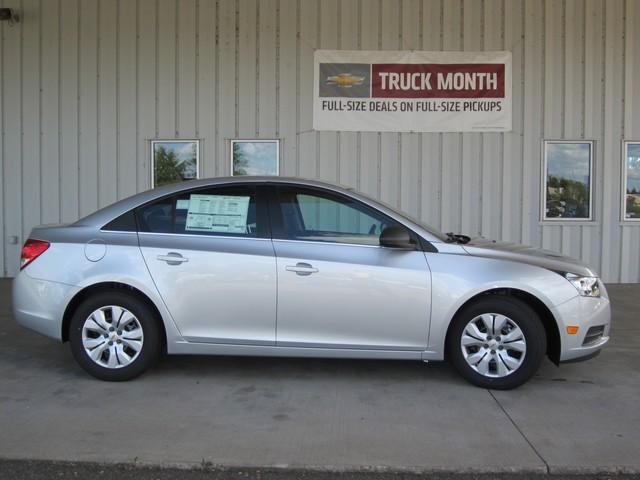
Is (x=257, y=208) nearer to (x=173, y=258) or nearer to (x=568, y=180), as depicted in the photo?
(x=173, y=258)

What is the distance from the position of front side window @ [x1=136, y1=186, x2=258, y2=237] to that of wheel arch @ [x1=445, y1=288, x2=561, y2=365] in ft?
5.88

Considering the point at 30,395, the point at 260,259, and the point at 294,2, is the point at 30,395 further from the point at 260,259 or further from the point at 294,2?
the point at 294,2

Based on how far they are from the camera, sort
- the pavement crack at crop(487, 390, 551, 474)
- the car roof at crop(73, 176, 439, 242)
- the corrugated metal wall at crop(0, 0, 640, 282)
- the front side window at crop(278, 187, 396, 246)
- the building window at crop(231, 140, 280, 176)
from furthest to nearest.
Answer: the building window at crop(231, 140, 280, 176) < the corrugated metal wall at crop(0, 0, 640, 282) < the car roof at crop(73, 176, 439, 242) < the front side window at crop(278, 187, 396, 246) < the pavement crack at crop(487, 390, 551, 474)

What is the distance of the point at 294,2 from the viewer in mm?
9891

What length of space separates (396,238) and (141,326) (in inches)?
84.8

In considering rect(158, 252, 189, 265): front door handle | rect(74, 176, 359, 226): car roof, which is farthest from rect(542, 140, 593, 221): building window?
rect(158, 252, 189, 265): front door handle

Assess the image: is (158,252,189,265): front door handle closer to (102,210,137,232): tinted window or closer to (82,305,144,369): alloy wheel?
(102,210,137,232): tinted window

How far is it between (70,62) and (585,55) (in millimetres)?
8640

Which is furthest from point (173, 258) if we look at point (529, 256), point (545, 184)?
point (545, 184)

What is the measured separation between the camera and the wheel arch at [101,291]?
4.82 metres

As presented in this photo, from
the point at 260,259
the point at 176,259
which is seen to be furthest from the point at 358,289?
the point at 176,259

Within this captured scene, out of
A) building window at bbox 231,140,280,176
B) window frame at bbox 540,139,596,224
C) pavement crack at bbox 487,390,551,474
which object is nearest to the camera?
pavement crack at bbox 487,390,551,474

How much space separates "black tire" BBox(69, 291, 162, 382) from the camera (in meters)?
4.77

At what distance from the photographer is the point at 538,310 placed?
475 cm
